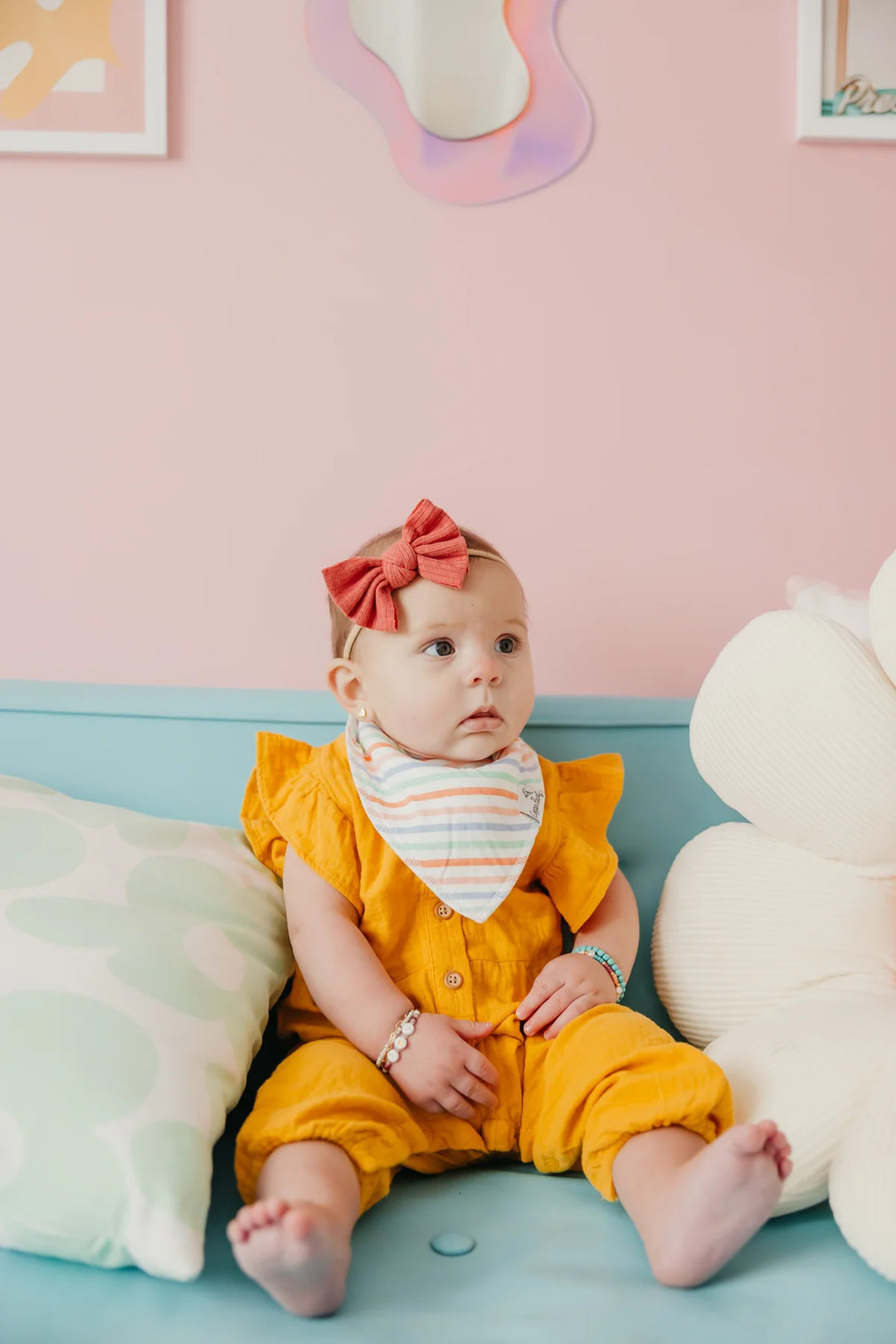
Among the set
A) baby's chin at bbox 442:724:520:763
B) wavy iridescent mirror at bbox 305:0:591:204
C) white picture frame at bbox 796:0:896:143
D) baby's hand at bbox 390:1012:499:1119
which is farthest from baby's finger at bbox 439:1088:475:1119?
white picture frame at bbox 796:0:896:143

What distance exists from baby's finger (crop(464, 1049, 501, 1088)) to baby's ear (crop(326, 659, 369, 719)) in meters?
0.36

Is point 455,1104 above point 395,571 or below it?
below

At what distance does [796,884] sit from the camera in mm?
1042

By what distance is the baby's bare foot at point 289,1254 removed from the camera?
67 centimetres

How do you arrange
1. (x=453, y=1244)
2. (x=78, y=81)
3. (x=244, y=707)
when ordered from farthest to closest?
1. (x=78, y=81)
2. (x=244, y=707)
3. (x=453, y=1244)

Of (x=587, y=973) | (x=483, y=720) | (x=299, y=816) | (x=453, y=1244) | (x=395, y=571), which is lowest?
(x=453, y=1244)

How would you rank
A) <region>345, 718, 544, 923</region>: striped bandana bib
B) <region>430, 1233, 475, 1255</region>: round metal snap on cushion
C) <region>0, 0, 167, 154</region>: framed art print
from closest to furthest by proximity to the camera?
<region>430, 1233, 475, 1255</region>: round metal snap on cushion → <region>345, 718, 544, 923</region>: striped bandana bib → <region>0, 0, 167, 154</region>: framed art print

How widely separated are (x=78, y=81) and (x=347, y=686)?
0.91 m

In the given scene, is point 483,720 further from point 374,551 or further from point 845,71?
point 845,71

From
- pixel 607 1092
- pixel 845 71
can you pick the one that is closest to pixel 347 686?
pixel 607 1092

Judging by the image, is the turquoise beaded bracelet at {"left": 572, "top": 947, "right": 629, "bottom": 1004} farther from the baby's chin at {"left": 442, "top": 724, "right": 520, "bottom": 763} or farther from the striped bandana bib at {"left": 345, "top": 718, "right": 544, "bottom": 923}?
the baby's chin at {"left": 442, "top": 724, "right": 520, "bottom": 763}

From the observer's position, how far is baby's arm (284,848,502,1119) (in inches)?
37.1

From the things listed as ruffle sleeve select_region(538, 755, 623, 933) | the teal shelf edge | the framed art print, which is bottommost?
ruffle sleeve select_region(538, 755, 623, 933)

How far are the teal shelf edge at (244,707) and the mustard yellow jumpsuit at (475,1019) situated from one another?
3.1 inches
